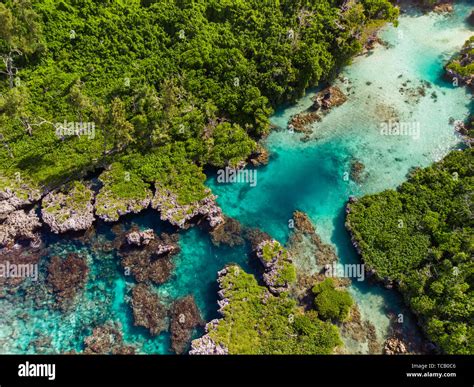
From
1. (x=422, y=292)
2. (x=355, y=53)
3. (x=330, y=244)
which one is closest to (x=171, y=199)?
(x=330, y=244)

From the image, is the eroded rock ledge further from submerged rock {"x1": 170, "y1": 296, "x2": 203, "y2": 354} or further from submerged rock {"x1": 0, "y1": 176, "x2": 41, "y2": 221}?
submerged rock {"x1": 0, "y1": 176, "x2": 41, "y2": 221}

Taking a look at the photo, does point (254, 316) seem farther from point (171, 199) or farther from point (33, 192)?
point (33, 192)

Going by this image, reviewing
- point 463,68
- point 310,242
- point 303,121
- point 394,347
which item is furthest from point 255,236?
point 463,68

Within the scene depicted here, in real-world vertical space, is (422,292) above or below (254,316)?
above

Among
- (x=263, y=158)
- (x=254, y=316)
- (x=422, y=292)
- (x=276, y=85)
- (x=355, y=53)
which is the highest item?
(x=355, y=53)

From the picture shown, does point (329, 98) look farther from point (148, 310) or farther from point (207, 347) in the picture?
point (207, 347)

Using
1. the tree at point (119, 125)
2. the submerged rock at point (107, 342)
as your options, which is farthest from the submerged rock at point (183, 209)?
the submerged rock at point (107, 342)
